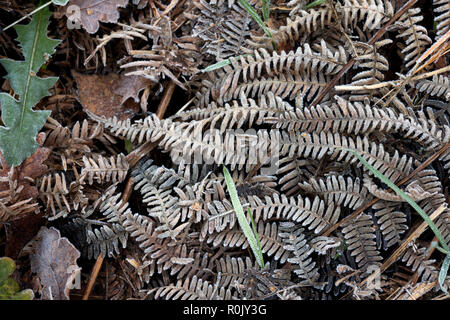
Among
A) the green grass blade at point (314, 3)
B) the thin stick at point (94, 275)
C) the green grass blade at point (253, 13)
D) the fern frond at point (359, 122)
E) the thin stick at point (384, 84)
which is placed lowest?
the thin stick at point (94, 275)

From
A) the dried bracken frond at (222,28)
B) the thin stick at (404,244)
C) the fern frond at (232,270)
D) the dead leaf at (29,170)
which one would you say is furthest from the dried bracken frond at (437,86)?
the dead leaf at (29,170)

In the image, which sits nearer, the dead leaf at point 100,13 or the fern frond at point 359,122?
the fern frond at point 359,122

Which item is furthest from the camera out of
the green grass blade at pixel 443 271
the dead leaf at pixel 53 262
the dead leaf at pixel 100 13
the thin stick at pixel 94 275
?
the dead leaf at pixel 100 13

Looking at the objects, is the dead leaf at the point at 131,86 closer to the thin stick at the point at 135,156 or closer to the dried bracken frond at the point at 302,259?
the thin stick at the point at 135,156

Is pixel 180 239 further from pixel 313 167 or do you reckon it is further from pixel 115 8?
pixel 115 8

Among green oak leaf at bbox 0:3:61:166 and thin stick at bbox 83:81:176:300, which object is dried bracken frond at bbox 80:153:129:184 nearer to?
thin stick at bbox 83:81:176:300
